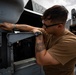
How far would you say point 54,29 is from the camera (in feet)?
4.63

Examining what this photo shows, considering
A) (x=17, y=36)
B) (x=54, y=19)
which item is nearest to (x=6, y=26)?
(x=17, y=36)

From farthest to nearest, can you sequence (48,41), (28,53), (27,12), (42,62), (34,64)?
(28,53) < (27,12) < (34,64) < (48,41) < (42,62)

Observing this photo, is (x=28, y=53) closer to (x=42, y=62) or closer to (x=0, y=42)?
(x=0, y=42)

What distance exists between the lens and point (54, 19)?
1398 mm

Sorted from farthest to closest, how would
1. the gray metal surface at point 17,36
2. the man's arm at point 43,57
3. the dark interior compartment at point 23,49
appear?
the dark interior compartment at point 23,49
the gray metal surface at point 17,36
the man's arm at point 43,57

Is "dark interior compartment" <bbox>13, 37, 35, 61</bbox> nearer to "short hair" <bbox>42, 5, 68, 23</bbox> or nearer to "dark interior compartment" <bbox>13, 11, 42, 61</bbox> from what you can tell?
"dark interior compartment" <bbox>13, 11, 42, 61</bbox>

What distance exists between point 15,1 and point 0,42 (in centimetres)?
43

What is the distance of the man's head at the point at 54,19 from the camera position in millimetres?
1395

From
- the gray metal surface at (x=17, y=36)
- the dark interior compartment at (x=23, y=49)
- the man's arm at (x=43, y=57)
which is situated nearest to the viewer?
the man's arm at (x=43, y=57)

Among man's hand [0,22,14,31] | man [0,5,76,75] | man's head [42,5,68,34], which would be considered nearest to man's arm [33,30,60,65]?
man [0,5,76,75]

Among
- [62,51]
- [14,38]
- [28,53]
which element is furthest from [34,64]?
[62,51]

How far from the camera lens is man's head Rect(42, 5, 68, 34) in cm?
139

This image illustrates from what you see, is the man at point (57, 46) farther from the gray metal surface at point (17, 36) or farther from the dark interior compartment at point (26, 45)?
the dark interior compartment at point (26, 45)

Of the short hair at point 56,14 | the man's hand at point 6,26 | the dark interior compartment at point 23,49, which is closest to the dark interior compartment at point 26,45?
the dark interior compartment at point 23,49
